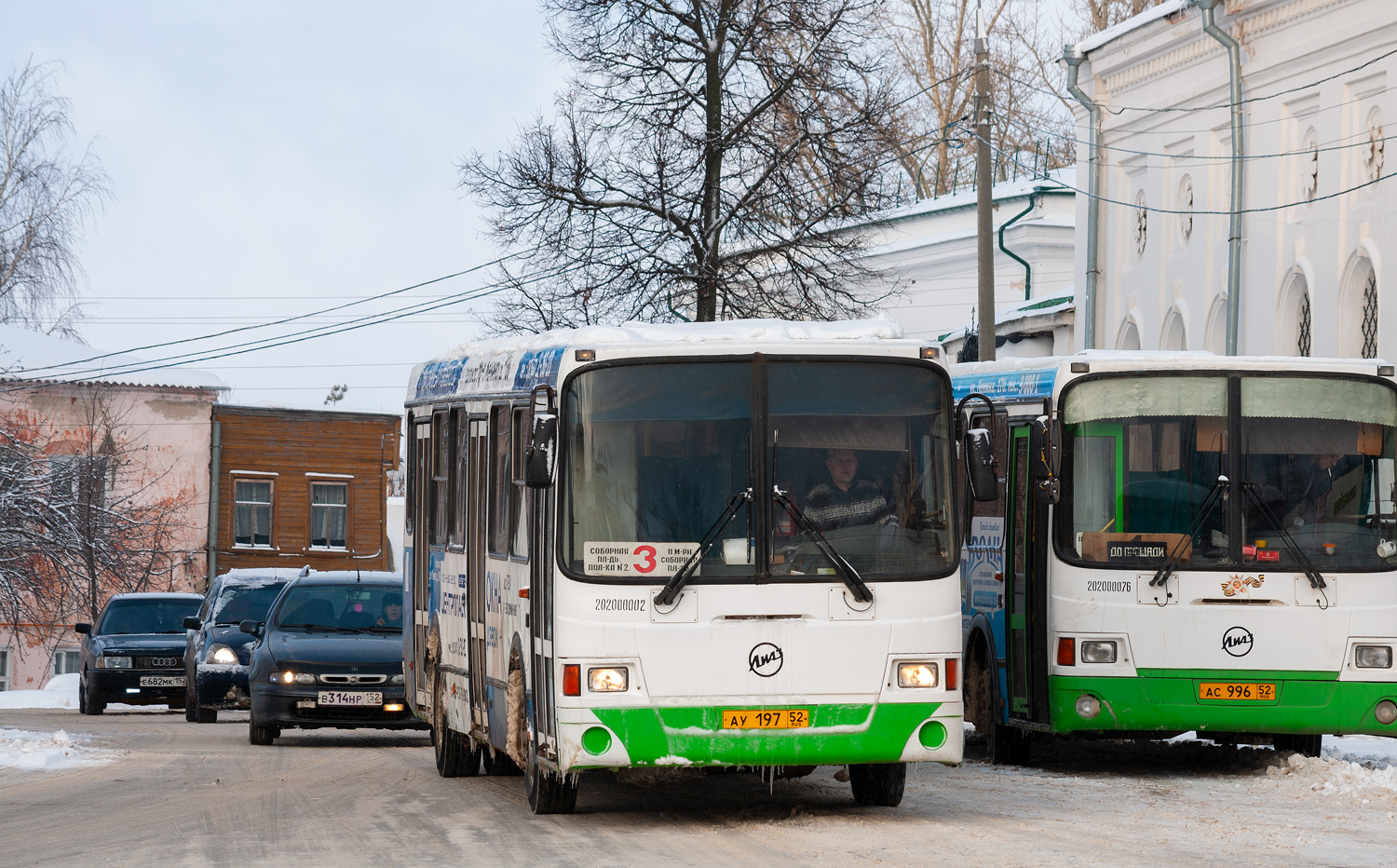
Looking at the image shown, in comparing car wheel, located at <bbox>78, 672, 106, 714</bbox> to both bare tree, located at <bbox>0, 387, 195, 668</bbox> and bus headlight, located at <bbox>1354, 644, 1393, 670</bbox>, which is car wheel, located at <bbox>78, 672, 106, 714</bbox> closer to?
bare tree, located at <bbox>0, 387, 195, 668</bbox>

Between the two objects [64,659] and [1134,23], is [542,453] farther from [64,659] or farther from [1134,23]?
[64,659]

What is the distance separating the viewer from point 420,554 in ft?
49.8

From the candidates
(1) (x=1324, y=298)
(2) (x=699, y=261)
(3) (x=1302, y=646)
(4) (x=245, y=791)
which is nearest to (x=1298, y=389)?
(3) (x=1302, y=646)

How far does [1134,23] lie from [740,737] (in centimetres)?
2493

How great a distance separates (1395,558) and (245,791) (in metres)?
7.74

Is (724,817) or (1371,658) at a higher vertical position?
(1371,658)

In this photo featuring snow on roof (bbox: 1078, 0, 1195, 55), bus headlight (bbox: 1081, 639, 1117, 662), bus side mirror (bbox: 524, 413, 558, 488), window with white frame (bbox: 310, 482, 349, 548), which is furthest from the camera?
window with white frame (bbox: 310, 482, 349, 548)

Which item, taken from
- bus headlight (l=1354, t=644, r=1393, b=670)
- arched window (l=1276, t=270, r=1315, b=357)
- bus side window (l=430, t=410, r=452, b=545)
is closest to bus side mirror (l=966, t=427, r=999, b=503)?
bus headlight (l=1354, t=644, r=1393, b=670)

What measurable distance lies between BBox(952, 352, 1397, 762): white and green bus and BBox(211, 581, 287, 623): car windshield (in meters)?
11.8

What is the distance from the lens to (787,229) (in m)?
32.3

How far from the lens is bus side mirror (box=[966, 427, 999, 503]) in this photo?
1091 cm

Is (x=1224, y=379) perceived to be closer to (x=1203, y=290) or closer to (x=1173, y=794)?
(x=1173, y=794)

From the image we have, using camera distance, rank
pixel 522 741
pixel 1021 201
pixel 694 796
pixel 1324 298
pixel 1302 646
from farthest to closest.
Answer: pixel 1021 201
pixel 1324 298
pixel 1302 646
pixel 694 796
pixel 522 741

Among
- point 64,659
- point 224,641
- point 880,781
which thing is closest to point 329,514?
point 64,659
